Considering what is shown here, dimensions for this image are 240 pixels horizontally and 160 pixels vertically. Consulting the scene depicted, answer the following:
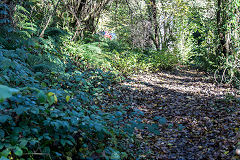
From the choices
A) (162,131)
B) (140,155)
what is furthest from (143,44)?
(140,155)

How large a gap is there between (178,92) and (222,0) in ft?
13.7

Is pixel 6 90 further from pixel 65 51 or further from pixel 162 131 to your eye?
pixel 65 51

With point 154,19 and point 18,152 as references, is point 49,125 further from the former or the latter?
point 154,19

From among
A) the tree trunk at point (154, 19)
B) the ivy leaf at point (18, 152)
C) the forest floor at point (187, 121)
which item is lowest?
the forest floor at point (187, 121)

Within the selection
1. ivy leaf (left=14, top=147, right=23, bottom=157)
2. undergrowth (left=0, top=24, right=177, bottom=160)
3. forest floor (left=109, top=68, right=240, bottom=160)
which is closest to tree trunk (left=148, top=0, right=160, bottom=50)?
forest floor (left=109, top=68, right=240, bottom=160)

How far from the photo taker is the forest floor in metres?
3.13

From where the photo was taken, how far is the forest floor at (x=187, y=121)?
10.3ft

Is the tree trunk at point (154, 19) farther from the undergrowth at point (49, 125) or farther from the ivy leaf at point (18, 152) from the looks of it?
the ivy leaf at point (18, 152)

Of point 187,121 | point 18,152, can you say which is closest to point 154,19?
point 187,121

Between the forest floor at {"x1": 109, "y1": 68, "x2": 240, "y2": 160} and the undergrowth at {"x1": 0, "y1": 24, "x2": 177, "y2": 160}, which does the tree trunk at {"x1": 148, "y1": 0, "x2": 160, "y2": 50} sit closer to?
the forest floor at {"x1": 109, "y1": 68, "x2": 240, "y2": 160}

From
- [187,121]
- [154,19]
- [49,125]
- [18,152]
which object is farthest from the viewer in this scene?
[154,19]

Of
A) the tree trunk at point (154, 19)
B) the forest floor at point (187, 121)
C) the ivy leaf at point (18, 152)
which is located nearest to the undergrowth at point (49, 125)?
the ivy leaf at point (18, 152)

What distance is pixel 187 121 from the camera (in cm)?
433

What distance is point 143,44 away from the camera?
13422 mm
